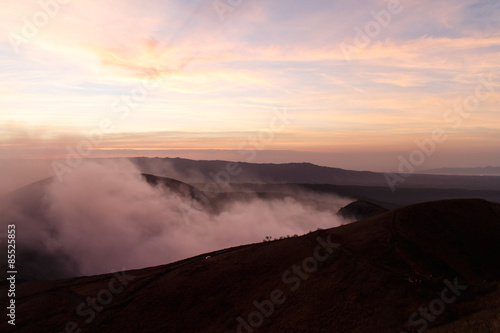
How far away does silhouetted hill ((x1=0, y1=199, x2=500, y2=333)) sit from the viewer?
21.0m

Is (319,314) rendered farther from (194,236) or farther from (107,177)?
(107,177)

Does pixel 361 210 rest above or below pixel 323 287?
above

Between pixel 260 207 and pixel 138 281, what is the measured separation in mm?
124696

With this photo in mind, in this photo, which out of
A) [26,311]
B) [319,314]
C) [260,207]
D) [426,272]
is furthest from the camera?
[260,207]

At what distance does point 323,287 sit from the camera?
26812 mm

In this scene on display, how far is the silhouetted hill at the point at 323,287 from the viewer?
21.0 metres

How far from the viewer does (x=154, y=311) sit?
102 ft

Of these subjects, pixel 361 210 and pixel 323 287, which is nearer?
pixel 323 287

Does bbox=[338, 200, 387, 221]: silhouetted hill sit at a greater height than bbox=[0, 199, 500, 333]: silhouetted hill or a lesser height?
greater

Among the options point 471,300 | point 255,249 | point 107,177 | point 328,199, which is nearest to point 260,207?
point 328,199

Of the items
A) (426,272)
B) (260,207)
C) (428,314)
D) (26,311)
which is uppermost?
(260,207)

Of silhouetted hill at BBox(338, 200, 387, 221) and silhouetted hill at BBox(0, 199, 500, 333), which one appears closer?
silhouetted hill at BBox(0, 199, 500, 333)

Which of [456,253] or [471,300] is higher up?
[456,253]

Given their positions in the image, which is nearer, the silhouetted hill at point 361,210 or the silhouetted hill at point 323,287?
the silhouetted hill at point 323,287
